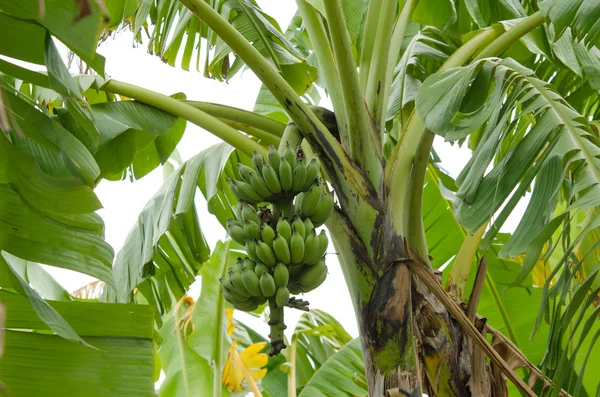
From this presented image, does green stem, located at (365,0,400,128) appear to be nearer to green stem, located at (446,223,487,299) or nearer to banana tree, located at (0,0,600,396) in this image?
banana tree, located at (0,0,600,396)

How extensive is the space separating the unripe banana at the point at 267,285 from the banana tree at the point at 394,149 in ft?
0.70

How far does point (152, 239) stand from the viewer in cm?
153

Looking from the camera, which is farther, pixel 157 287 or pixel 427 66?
pixel 157 287

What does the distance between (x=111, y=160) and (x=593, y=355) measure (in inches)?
51.8

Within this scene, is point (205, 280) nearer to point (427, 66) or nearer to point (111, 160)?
point (111, 160)

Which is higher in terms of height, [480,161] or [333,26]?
[333,26]

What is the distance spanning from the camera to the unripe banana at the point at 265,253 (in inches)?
37.1

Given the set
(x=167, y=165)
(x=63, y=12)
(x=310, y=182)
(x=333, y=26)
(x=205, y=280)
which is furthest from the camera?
(x=167, y=165)

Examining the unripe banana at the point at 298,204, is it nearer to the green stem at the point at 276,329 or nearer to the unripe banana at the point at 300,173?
the unripe banana at the point at 300,173

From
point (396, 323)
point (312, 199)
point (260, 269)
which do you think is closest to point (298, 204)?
point (312, 199)

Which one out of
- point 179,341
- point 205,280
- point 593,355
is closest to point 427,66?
point 593,355

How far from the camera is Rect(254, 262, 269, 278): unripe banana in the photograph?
3.12ft

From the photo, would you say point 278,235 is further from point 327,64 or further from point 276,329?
point 327,64

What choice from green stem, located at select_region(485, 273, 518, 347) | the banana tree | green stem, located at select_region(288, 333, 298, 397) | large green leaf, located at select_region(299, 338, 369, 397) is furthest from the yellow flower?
green stem, located at select_region(485, 273, 518, 347)
